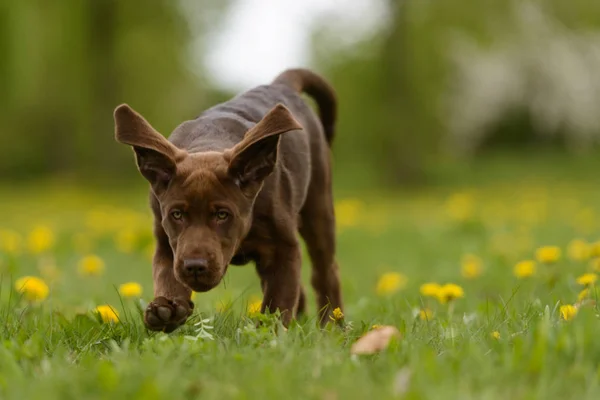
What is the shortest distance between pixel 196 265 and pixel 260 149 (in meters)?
0.62

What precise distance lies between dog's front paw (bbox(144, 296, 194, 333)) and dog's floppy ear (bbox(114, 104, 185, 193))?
57 cm

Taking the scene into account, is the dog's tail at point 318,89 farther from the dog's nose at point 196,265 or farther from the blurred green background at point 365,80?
the blurred green background at point 365,80

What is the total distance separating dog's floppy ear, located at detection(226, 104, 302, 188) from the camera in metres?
3.54

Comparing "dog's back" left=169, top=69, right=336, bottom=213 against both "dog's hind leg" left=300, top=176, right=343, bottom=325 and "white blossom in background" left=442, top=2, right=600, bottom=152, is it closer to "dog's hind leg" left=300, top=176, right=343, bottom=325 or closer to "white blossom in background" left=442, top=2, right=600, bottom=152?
"dog's hind leg" left=300, top=176, right=343, bottom=325

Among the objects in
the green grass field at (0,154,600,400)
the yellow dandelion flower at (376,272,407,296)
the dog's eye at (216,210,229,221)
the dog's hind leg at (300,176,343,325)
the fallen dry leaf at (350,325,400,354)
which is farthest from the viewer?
the yellow dandelion flower at (376,272,407,296)

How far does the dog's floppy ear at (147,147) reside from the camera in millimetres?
3605

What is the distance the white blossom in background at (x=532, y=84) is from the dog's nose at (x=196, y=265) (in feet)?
92.8

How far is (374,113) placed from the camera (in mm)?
29609

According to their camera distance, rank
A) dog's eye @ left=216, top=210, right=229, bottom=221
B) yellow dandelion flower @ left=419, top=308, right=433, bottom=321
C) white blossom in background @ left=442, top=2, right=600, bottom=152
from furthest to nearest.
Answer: white blossom in background @ left=442, top=2, right=600, bottom=152 < yellow dandelion flower @ left=419, top=308, right=433, bottom=321 < dog's eye @ left=216, top=210, right=229, bottom=221

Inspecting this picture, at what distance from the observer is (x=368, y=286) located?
7.16 meters

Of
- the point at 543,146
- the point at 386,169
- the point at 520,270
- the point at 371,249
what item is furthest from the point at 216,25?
the point at 520,270

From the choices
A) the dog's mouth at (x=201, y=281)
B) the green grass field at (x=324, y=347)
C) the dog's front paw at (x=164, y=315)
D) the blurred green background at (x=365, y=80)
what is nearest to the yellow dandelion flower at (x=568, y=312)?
the green grass field at (x=324, y=347)

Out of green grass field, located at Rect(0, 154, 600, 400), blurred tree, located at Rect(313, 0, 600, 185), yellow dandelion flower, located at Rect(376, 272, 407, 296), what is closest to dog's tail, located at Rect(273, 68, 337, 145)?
yellow dandelion flower, located at Rect(376, 272, 407, 296)

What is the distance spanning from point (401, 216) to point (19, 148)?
1797cm
